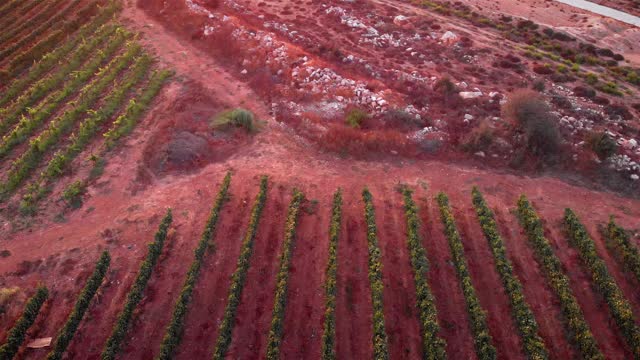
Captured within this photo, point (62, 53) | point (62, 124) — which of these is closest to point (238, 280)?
point (62, 124)

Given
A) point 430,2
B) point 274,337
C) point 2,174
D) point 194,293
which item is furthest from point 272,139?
point 430,2

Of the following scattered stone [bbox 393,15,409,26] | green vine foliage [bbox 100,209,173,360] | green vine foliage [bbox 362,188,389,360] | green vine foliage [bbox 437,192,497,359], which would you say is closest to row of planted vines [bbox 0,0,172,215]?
green vine foliage [bbox 100,209,173,360]

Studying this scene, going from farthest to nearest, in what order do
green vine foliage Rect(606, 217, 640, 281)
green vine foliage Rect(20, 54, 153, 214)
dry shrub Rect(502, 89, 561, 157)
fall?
dry shrub Rect(502, 89, 561, 157) → green vine foliage Rect(20, 54, 153, 214) → green vine foliage Rect(606, 217, 640, 281)

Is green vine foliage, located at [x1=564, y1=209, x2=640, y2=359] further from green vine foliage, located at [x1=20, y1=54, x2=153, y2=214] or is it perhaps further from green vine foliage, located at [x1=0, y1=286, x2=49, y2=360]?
green vine foliage, located at [x1=20, y1=54, x2=153, y2=214]

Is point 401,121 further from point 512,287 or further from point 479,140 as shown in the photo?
point 512,287

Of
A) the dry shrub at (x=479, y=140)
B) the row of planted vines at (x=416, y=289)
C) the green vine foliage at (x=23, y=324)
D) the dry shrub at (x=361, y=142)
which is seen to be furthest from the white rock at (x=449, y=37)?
the green vine foliage at (x=23, y=324)
